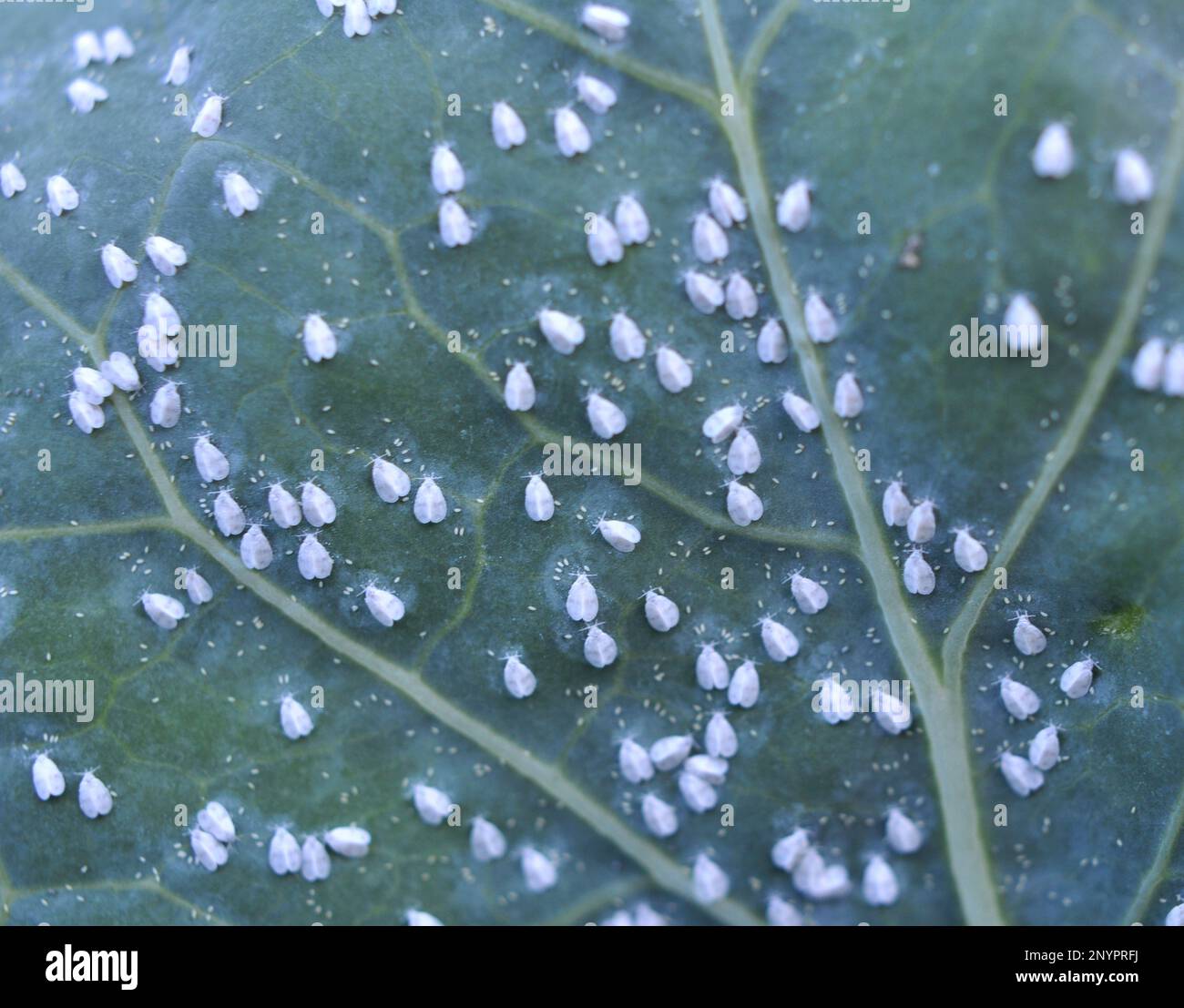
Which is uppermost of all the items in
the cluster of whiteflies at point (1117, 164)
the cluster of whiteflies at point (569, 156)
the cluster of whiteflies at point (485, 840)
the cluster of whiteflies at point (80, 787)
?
the cluster of whiteflies at point (569, 156)

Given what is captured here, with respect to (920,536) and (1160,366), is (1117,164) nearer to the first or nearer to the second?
(1160,366)

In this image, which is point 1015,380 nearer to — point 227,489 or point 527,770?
point 527,770

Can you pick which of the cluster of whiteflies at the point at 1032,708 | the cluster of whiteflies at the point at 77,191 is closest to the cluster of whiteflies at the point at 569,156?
the cluster of whiteflies at the point at 77,191

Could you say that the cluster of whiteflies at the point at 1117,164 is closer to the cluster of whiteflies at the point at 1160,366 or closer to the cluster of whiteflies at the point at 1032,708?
the cluster of whiteflies at the point at 1160,366

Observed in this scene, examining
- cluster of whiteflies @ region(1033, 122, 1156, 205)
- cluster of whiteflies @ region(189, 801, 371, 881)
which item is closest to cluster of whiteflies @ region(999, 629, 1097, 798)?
cluster of whiteflies @ region(1033, 122, 1156, 205)

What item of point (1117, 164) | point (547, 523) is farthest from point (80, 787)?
point (1117, 164)
